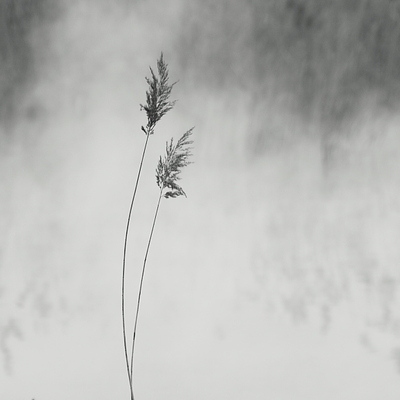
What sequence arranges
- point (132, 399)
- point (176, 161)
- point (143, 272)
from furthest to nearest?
point (176, 161)
point (143, 272)
point (132, 399)

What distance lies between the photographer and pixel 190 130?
12.6ft

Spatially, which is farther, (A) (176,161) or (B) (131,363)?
(A) (176,161)

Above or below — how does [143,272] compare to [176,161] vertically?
below

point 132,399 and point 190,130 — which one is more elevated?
point 190,130

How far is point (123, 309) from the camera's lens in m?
3.26

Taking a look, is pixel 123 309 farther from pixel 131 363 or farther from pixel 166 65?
pixel 166 65

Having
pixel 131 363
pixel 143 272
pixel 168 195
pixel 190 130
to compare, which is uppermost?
pixel 190 130

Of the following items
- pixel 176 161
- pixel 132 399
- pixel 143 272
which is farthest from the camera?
pixel 176 161

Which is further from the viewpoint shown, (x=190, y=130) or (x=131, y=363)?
(x=190, y=130)

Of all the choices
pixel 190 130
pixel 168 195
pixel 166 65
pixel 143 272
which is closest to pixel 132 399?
pixel 143 272

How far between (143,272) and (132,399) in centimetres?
94

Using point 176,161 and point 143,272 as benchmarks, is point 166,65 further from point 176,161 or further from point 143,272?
point 143,272

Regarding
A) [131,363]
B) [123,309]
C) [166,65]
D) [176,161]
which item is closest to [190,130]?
[176,161]

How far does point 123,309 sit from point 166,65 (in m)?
1.98
